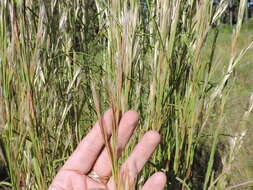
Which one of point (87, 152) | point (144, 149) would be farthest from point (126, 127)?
point (87, 152)

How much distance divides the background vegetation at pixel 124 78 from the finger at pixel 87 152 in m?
0.04

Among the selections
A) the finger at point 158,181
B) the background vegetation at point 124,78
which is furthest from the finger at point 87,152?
the finger at point 158,181

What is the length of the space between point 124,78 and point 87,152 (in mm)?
294

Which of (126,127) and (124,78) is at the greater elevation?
(124,78)

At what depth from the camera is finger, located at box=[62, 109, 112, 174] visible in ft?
3.08

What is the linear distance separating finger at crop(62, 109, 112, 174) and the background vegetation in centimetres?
4

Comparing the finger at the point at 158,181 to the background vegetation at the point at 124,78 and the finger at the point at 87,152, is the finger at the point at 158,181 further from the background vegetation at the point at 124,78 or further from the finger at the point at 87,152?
the finger at the point at 87,152

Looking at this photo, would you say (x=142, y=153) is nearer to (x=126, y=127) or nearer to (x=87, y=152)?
(x=126, y=127)

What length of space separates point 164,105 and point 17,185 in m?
0.48

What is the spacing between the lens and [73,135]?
1167 mm

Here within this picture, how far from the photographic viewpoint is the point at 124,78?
2.53 feet

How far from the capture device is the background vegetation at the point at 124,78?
0.81 m

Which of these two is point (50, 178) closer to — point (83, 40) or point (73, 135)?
point (73, 135)

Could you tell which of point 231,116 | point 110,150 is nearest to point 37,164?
point 110,150
